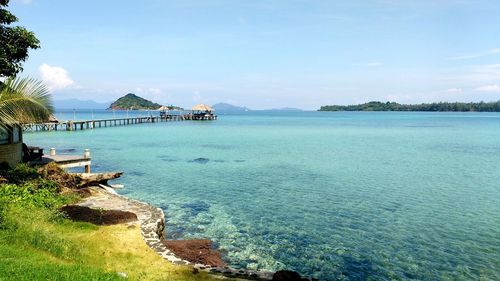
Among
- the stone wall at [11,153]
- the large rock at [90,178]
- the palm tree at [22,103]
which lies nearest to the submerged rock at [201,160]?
the large rock at [90,178]

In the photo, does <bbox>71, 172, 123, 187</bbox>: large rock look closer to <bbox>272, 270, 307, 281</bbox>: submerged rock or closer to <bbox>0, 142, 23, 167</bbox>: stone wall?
<bbox>0, 142, 23, 167</bbox>: stone wall

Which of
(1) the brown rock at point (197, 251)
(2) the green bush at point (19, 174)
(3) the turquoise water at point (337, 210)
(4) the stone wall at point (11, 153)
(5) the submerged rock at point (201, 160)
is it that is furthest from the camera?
(5) the submerged rock at point (201, 160)

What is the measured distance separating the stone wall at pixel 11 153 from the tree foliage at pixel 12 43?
14.8 feet

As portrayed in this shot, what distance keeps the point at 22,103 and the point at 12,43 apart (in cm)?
648

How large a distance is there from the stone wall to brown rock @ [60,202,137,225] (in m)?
8.63

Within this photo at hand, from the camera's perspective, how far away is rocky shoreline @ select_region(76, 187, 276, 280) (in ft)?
36.5

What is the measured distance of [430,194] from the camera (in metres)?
25.2

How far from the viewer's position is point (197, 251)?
14.5 m

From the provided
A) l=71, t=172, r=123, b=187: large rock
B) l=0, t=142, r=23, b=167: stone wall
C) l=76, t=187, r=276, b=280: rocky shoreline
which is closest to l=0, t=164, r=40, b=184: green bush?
l=0, t=142, r=23, b=167: stone wall

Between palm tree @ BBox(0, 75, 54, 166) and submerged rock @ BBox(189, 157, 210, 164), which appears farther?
submerged rock @ BBox(189, 157, 210, 164)

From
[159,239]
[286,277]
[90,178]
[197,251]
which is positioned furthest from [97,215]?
[286,277]

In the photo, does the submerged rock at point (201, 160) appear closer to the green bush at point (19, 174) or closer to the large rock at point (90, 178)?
the large rock at point (90, 178)

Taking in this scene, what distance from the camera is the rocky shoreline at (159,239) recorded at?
11.1m

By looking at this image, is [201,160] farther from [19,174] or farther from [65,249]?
[65,249]
